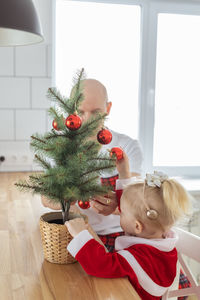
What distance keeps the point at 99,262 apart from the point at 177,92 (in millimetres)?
1965

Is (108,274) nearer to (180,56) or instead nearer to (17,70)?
(17,70)

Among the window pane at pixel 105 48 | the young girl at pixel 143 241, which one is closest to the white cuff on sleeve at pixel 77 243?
the young girl at pixel 143 241

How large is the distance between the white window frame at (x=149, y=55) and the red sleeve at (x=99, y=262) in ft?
5.74

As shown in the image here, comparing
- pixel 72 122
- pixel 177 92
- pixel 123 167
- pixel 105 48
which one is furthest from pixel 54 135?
pixel 177 92

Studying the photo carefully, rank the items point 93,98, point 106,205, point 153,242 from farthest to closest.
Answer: point 93,98 → point 106,205 → point 153,242

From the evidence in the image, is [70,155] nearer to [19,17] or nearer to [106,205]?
[106,205]

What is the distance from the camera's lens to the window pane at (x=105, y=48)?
7.66 feet

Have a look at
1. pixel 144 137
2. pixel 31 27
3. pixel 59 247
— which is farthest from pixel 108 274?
pixel 144 137

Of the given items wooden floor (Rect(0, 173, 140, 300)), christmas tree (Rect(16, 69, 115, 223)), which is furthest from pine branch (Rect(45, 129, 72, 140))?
wooden floor (Rect(0, 173, 140, 300))

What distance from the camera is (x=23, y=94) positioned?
6.93 ft

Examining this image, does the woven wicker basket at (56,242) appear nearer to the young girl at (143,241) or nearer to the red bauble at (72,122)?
the young girl at (143,241)

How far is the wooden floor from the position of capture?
710mm

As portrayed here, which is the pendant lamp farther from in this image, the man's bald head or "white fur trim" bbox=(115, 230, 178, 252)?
"white fur trim" bbox=(115, 230, 178, 252)

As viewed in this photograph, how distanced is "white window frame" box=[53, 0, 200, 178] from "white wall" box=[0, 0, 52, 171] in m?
0.54
